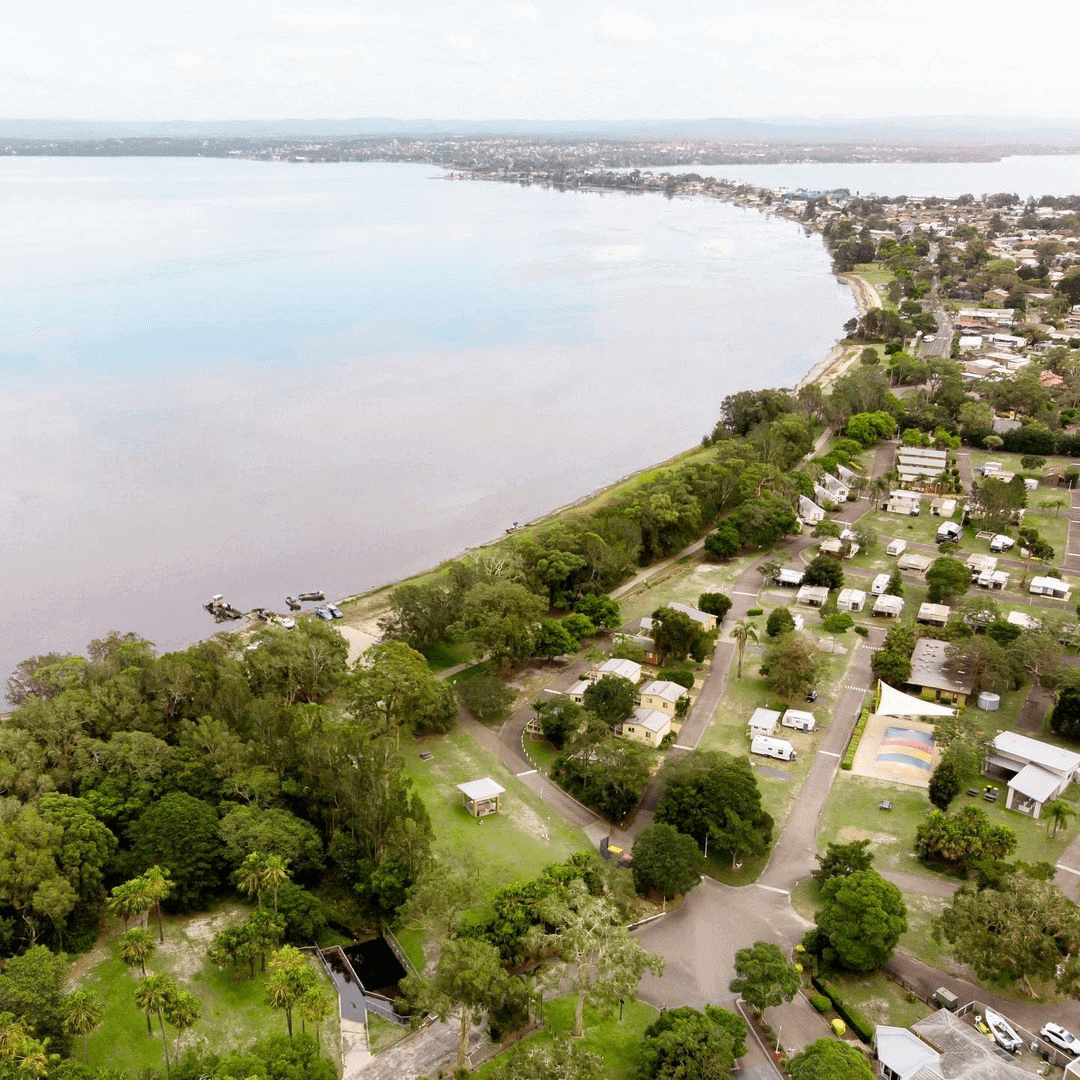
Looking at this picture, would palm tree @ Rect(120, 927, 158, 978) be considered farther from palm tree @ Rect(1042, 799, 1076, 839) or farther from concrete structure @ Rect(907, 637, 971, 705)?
concrete structure @ Rect(907, 637, 971, 705)

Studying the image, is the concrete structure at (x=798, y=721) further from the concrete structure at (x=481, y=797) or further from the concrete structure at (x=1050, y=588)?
the concrete structure at (x=1050, y=588)

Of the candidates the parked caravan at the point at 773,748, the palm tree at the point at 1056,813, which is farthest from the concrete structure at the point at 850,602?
the palm tree at the point at 1056,813

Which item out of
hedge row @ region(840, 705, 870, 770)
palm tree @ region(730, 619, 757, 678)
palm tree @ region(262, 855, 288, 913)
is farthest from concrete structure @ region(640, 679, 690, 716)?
palm tree @ region(262, 855, 288, 913)

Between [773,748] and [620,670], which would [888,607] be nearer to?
[773,748]

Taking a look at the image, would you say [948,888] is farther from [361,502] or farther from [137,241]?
[137,241]

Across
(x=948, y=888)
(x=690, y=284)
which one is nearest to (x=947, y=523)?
(x=948, y=888)
